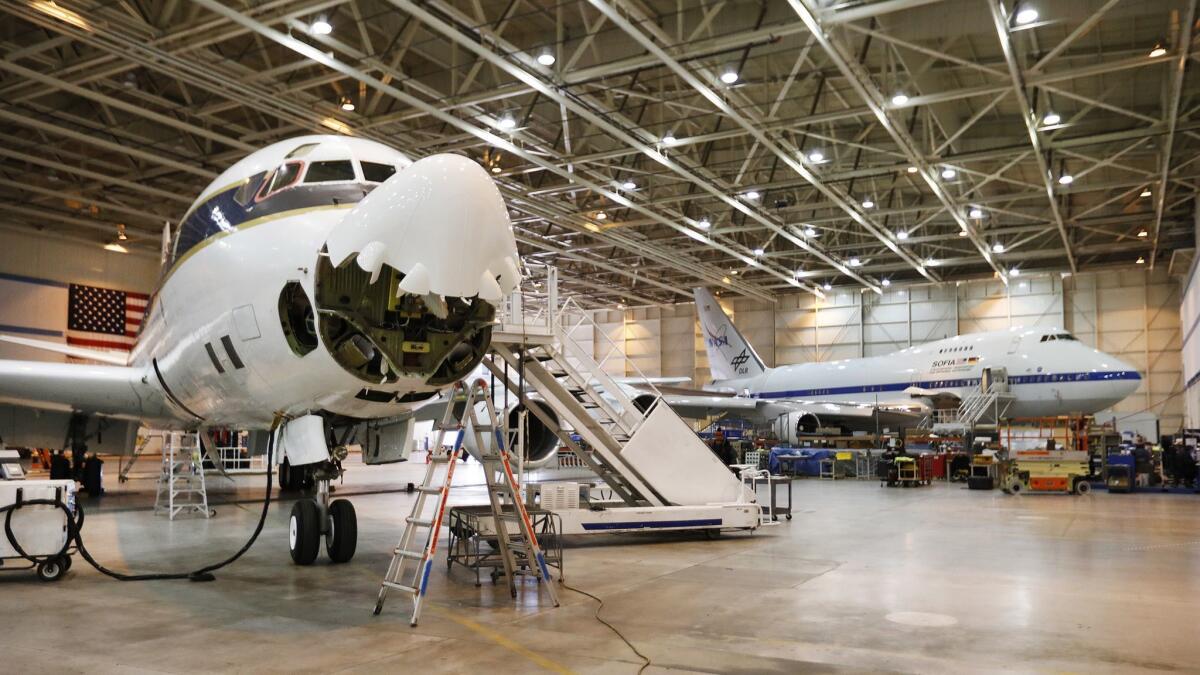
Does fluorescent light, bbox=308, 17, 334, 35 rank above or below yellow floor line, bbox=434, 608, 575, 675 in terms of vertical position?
above

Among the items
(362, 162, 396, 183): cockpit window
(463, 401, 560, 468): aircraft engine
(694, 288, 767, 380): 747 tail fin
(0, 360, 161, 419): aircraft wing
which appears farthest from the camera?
(694, 288, 767, 380): 747 tail fin

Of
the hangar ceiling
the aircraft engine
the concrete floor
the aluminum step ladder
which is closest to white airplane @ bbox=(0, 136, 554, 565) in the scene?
the aluminum step ladder

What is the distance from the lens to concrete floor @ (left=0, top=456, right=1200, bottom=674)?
5.18 metres

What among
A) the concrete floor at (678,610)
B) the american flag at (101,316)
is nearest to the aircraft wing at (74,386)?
the concrete floor at (678,610)

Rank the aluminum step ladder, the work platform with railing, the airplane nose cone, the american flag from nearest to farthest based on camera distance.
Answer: the airplane nose cone → the aluminum step ladder → the work platform with railing → the american flag

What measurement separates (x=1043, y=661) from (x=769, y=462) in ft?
70.6

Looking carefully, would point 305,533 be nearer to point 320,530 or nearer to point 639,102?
point 320,530

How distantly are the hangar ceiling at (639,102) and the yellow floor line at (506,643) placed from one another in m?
11.3

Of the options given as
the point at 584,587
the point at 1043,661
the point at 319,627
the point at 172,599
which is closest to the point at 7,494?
the point at 172,599

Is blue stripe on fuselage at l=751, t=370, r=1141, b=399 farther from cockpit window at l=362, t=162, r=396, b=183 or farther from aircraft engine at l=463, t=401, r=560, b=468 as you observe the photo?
cockpit window at l=362, t=162, r=396, b=183

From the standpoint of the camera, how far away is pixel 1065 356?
90.6 feet

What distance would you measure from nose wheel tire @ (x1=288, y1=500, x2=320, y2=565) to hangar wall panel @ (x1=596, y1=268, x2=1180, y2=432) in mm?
34634

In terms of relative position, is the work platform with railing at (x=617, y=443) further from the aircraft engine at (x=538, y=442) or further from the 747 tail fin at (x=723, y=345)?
the 747 tail fin at (x=723, y=345)

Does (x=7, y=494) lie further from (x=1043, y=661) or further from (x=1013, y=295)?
(x=1013, y=295)
